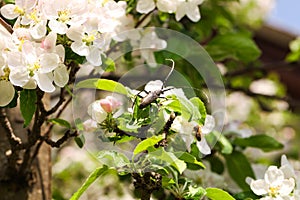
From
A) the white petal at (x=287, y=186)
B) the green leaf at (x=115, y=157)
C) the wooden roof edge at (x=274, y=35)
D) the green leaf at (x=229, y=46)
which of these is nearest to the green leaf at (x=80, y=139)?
the green leaf at (x=115, y=157)

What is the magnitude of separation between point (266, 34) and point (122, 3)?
4.34 meters

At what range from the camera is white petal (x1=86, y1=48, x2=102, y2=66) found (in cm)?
86

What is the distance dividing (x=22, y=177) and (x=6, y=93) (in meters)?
0.29

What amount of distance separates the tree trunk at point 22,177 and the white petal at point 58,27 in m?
0.30

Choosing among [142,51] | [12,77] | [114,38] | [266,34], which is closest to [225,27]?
[142,51]

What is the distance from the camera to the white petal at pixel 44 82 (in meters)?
0.81

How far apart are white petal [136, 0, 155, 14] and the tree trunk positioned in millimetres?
317

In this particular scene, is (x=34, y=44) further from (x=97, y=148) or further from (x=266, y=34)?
(x=266, y=34)

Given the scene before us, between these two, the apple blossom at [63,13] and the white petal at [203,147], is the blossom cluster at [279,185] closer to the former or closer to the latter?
the white petal at [203,147]

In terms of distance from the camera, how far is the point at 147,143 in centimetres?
77

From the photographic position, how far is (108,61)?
97 centimetres

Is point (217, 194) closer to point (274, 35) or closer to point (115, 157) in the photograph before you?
point (115, 157)

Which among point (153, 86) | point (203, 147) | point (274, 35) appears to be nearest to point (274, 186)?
point (203, 147)

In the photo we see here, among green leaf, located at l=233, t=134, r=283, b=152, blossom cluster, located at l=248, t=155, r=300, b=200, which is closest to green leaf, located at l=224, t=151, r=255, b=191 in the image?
green leaf, located at l=233, t=134, r=283, b=152
